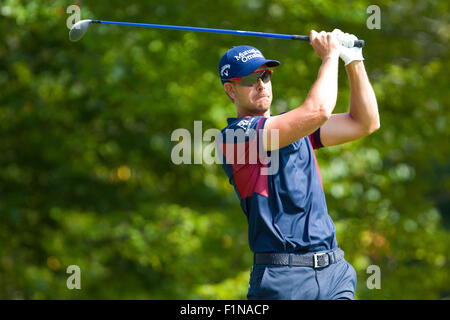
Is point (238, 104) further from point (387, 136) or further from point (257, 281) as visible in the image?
point (387, 136)

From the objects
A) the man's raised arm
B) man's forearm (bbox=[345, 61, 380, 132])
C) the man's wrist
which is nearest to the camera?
the man's raised arm

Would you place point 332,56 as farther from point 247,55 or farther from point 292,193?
point 292,193

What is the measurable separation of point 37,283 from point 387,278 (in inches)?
204

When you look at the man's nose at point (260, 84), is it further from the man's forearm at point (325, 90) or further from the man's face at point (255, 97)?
the man's forearm at point (325, 90)

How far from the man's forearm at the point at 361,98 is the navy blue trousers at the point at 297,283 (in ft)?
2.78

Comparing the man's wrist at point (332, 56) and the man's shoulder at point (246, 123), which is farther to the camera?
the man's shoulder at point (246, 123)

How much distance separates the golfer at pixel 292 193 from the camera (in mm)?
3576

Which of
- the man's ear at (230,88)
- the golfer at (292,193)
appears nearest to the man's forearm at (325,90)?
the golfer at (292,193)

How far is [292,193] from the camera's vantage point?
11.9 ft

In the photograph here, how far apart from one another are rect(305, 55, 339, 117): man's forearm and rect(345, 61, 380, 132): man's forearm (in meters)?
0.29

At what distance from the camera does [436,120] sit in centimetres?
1021

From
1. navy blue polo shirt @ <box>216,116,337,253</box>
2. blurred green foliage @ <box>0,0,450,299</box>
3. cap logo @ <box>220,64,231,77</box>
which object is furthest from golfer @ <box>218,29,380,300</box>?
blurred green foliage @ <box>0,0,450,299</box>

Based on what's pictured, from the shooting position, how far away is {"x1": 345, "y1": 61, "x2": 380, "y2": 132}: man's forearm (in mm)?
3889

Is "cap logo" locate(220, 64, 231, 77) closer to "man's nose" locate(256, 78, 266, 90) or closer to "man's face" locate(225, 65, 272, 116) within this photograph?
"man's face" locate(225, 65, 272, 116)
